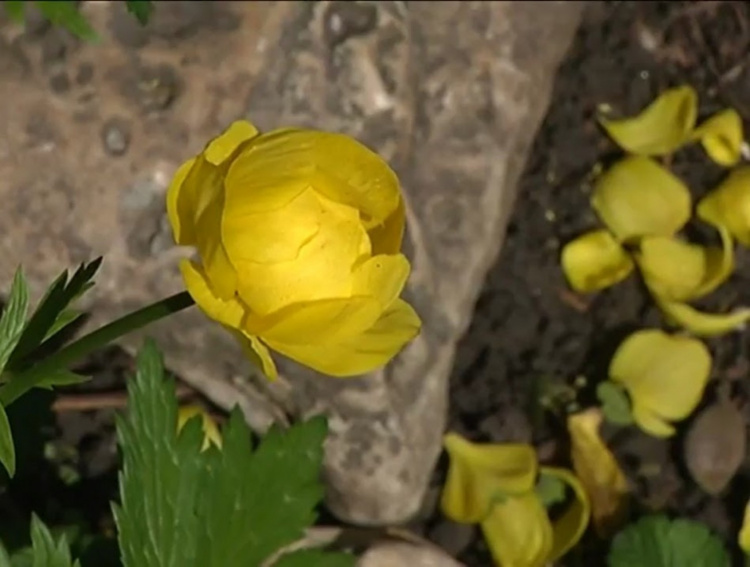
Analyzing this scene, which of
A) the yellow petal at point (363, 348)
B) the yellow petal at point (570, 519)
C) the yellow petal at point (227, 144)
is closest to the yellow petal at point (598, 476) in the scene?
the yellow petal at point (570, 519)

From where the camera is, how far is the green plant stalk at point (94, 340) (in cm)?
81

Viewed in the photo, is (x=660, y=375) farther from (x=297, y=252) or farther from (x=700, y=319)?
(x=297, y=252)

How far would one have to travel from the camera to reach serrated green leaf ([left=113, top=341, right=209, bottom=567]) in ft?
3.08

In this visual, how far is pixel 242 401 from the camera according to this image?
4.41 ft

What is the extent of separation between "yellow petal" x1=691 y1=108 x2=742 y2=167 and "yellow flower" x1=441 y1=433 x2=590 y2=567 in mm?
402

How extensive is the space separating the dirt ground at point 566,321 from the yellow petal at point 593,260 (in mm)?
31

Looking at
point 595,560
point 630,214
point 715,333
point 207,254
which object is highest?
point 207,254

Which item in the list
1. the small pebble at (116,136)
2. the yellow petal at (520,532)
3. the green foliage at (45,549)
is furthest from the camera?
the yellow petal at (520,532)

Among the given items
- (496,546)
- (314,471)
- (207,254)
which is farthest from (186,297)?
(496,546)

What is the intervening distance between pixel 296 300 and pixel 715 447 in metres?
0.76

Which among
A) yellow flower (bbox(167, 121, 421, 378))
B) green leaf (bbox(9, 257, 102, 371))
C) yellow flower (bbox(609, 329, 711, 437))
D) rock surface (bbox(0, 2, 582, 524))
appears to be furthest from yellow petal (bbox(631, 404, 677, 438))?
green leaf (bbox(9, 257, 102, 371))

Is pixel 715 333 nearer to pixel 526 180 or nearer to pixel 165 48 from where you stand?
pixel 526 180

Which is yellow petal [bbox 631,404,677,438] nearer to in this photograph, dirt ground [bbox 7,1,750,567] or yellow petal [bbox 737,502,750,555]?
dirt ground [bbox 7,1,750,567]

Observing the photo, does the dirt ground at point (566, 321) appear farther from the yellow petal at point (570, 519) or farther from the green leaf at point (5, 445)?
the green leaf at point (5, 445)
